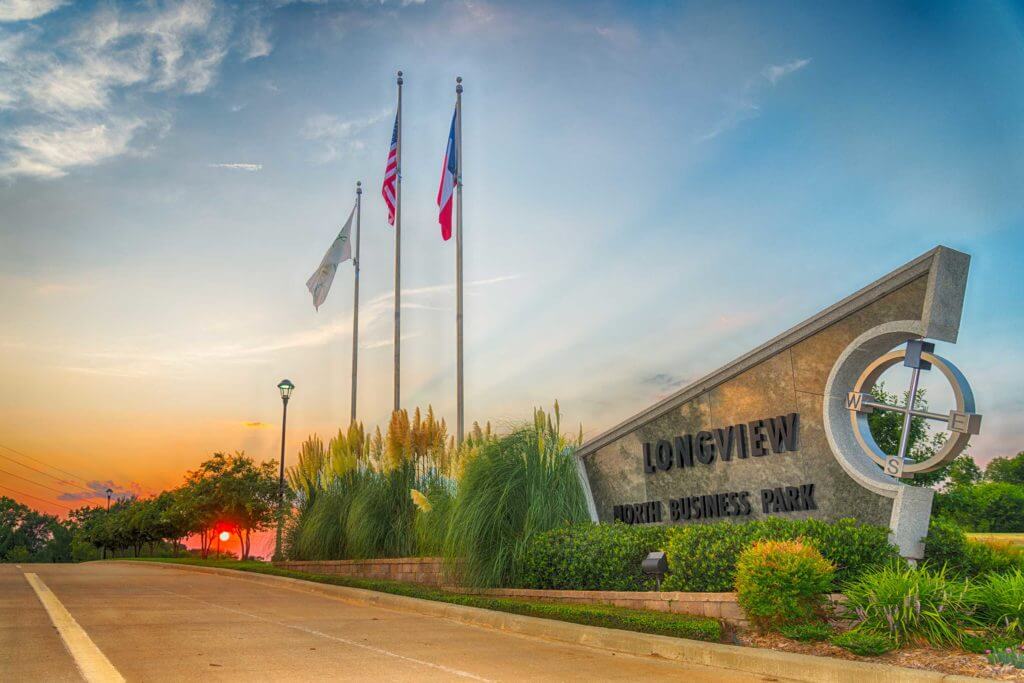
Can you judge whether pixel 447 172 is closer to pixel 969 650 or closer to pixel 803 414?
pixel 803 414

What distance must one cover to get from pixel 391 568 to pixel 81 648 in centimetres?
914

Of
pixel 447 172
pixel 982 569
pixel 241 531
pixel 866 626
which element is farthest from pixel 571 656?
pixel 241 531

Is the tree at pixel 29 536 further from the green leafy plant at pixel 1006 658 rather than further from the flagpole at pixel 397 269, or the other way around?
the green leafy plant at pixel 1006 658

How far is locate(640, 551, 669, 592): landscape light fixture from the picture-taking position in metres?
11.4

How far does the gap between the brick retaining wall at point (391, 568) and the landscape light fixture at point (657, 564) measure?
4525 millimetres

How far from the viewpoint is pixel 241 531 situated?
37594 millimetres

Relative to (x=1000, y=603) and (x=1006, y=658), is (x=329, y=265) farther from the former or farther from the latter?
(x=1006, y=658)

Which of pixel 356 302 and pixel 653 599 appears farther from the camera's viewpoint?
pixel 356 302

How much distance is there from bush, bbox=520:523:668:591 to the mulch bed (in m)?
3.33

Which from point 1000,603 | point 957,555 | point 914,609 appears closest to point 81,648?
point 914,609

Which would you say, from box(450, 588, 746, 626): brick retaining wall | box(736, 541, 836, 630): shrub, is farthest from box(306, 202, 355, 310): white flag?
box(736, 541, 836, 630): shrub

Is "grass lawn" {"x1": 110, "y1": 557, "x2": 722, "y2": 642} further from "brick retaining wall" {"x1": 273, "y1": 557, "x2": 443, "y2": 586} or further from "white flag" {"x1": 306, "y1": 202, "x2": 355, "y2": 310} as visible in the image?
"white flag" {"x1": 306, "y1": 202, "x2": 355, "y2": 310}

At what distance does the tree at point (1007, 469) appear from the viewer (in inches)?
1641

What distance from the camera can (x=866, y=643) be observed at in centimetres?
779
